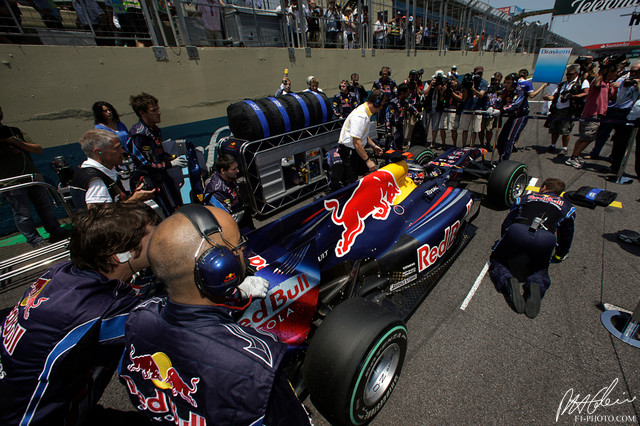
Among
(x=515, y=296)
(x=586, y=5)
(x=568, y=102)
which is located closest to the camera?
(x=515, y=296)

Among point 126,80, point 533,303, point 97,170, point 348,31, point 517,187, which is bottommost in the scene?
point 533,303

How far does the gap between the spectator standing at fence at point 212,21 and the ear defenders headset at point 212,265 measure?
743cm

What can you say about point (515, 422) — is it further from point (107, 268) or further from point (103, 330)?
point (107, 268)

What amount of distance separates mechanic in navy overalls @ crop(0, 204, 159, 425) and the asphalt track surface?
3.22 ft

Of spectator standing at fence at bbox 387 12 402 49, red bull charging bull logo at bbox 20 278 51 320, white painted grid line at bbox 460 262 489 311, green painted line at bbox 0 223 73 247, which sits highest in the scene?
spectator standing at fence at bbox 387 12 402 49

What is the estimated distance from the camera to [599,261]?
10.7 ft

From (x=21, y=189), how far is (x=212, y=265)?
16.3 ft

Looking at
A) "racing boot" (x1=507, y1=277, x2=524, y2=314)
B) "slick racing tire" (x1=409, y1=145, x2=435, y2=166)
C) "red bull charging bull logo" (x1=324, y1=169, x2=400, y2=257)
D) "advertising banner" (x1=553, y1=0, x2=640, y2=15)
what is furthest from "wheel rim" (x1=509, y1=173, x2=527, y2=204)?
"advertising banner" (x1=553, y1=0, x2=640, y2=15)

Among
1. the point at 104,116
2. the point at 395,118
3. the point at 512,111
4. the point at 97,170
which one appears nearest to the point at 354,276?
the point at 97,170

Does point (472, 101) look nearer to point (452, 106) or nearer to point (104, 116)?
point (452, 106)

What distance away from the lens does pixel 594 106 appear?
19.6 feet

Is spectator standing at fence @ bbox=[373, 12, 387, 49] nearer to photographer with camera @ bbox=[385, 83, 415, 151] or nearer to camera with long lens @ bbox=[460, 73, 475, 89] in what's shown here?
photographer with camera @ bbox=[385, 83, 415, 151]

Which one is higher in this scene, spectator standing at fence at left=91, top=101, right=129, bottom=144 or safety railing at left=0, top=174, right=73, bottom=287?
spectator standing at fence at left=91, top=101, right=129, bottom=144

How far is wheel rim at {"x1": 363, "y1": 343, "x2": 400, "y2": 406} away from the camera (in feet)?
6.23
